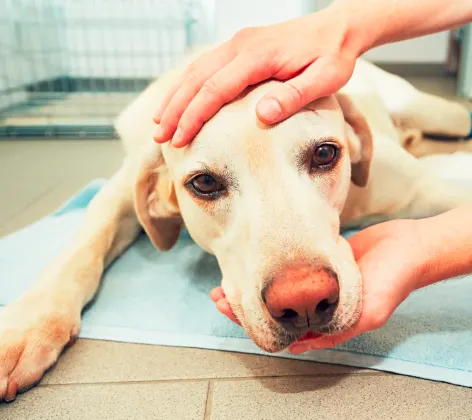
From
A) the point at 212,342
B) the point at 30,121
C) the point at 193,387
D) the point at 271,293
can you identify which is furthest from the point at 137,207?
the point at 30,121

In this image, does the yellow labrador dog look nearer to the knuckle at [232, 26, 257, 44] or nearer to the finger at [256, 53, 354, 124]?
the finger at [256, 53, 354, 124]

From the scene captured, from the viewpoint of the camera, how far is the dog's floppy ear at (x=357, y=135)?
1.37 metres

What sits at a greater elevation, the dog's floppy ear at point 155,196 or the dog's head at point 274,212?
the dog's head at point 274,212

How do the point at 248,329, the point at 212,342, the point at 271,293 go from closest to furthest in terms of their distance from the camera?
1. the point at 271,293
2. the point at 248,329
3. the point at 212,342

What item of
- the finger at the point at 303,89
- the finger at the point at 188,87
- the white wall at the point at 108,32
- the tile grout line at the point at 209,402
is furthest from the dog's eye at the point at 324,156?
the white wall at the point at 108,32

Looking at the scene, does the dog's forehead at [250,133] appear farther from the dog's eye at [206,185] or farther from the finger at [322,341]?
the finger at [322,341]

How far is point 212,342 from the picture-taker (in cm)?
122

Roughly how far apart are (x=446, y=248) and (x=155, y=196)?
0.79 meters

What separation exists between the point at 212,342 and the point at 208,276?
0.32 m

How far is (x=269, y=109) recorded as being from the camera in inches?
40.9

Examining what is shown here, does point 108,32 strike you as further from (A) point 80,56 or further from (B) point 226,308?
(B) point 226,308

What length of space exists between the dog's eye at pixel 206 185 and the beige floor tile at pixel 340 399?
16.7 inches

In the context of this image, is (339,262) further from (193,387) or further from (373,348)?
(193,387)

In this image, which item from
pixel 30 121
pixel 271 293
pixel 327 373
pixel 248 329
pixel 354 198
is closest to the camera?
pixel 271 293
